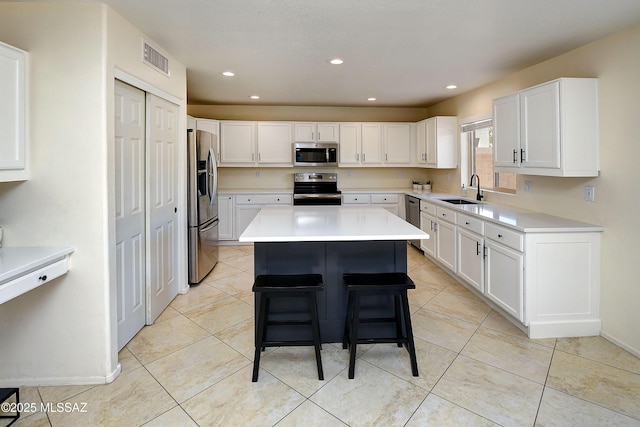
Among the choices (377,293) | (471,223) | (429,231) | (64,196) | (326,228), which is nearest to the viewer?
(64,196)

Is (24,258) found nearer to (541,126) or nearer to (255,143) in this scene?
(541,126)

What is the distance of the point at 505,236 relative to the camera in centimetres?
287

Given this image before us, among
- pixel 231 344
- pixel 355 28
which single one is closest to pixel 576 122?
pixel 355 28

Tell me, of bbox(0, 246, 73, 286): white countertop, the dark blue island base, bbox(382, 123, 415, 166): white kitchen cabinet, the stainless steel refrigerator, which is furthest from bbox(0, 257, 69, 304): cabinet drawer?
bbox(382, 123, 415, 166): white kitchen cabinet

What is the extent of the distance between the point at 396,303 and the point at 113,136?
85.3 inches

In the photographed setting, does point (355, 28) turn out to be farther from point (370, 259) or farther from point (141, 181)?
point (141, 181)

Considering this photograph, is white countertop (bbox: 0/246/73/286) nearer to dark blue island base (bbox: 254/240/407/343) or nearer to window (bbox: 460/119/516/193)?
dark blue island base (bbox: 254/240/407/343)

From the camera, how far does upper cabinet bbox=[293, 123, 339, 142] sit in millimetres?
5883

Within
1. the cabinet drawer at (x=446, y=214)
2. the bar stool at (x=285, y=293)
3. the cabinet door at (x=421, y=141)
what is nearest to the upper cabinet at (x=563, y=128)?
the cabinet drawer at (x=446, y=214)

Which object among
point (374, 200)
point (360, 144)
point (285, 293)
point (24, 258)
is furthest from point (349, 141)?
point (24, 258)

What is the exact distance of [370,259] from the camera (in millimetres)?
2586

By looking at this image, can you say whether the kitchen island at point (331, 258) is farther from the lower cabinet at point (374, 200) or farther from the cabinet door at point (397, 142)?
the cabinet door at point (397, 142)

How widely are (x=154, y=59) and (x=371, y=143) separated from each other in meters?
3.83

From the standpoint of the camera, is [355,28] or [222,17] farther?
[355,28]
